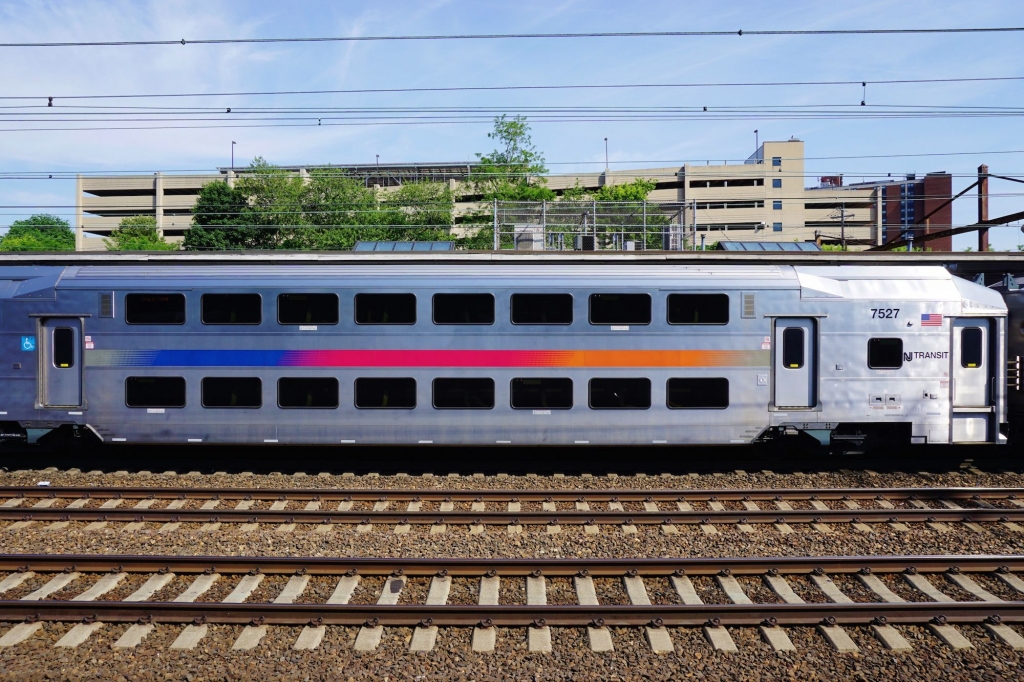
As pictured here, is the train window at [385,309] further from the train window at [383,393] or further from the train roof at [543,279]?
the train window at [383,393]

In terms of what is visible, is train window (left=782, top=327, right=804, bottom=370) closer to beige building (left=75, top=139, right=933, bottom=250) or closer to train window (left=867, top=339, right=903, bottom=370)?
train window (left=867, top=339, right=903, bottom=370)

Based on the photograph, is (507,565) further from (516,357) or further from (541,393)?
(516,357)

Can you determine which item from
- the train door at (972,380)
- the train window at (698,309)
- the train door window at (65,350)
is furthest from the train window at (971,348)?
the train door window at (65,350)

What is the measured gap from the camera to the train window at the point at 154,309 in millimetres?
12812

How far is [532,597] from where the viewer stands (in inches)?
308

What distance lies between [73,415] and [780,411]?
12.8 m

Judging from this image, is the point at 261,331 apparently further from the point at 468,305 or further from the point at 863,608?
the point at 863,608

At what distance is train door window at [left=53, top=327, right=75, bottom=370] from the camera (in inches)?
507

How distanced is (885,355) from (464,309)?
7.63m

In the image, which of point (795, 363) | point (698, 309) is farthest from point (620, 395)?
point (795, 363)

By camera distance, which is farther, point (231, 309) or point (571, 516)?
point (231, 309)

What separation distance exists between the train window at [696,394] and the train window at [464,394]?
3.25m

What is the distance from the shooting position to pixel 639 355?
41.4ft

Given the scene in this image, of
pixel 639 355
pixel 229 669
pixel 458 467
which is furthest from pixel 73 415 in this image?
pixel 639 355
